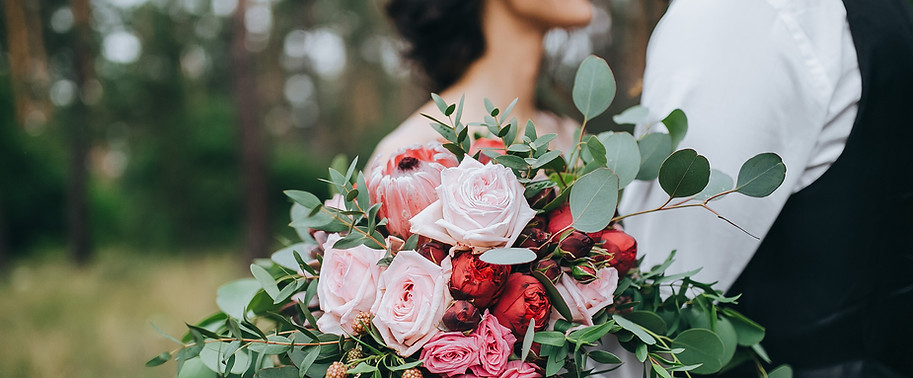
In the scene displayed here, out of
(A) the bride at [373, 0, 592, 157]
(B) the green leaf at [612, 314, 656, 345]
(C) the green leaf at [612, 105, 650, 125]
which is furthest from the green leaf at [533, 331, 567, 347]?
(A) the bride at [373, 0, 592, 157]

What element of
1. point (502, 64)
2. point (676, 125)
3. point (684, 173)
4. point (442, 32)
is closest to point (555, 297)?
point (684, 173)

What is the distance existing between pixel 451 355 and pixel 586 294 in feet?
0.77

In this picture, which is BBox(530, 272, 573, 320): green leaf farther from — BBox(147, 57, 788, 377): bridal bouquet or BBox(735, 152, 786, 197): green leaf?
BBox(735, 152, 786, 197): green leaf

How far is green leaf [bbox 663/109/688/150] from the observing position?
99cm

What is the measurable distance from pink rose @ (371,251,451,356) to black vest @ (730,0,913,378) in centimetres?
64

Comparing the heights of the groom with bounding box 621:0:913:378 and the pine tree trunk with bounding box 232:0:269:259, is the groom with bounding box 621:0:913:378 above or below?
above

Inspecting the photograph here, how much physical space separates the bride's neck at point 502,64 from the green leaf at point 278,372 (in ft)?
4.46

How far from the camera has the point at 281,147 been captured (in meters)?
12.9

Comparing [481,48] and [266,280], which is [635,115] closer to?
[266,280]

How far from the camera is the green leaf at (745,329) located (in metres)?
1.05

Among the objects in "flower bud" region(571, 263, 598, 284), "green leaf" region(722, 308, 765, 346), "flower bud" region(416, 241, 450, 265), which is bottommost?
"green leaf" region(722, 308, 765, 346)

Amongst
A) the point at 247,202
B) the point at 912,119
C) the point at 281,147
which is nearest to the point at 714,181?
the point at 912,119

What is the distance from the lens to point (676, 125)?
1.01 meters

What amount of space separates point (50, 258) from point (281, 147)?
15.9 feet
